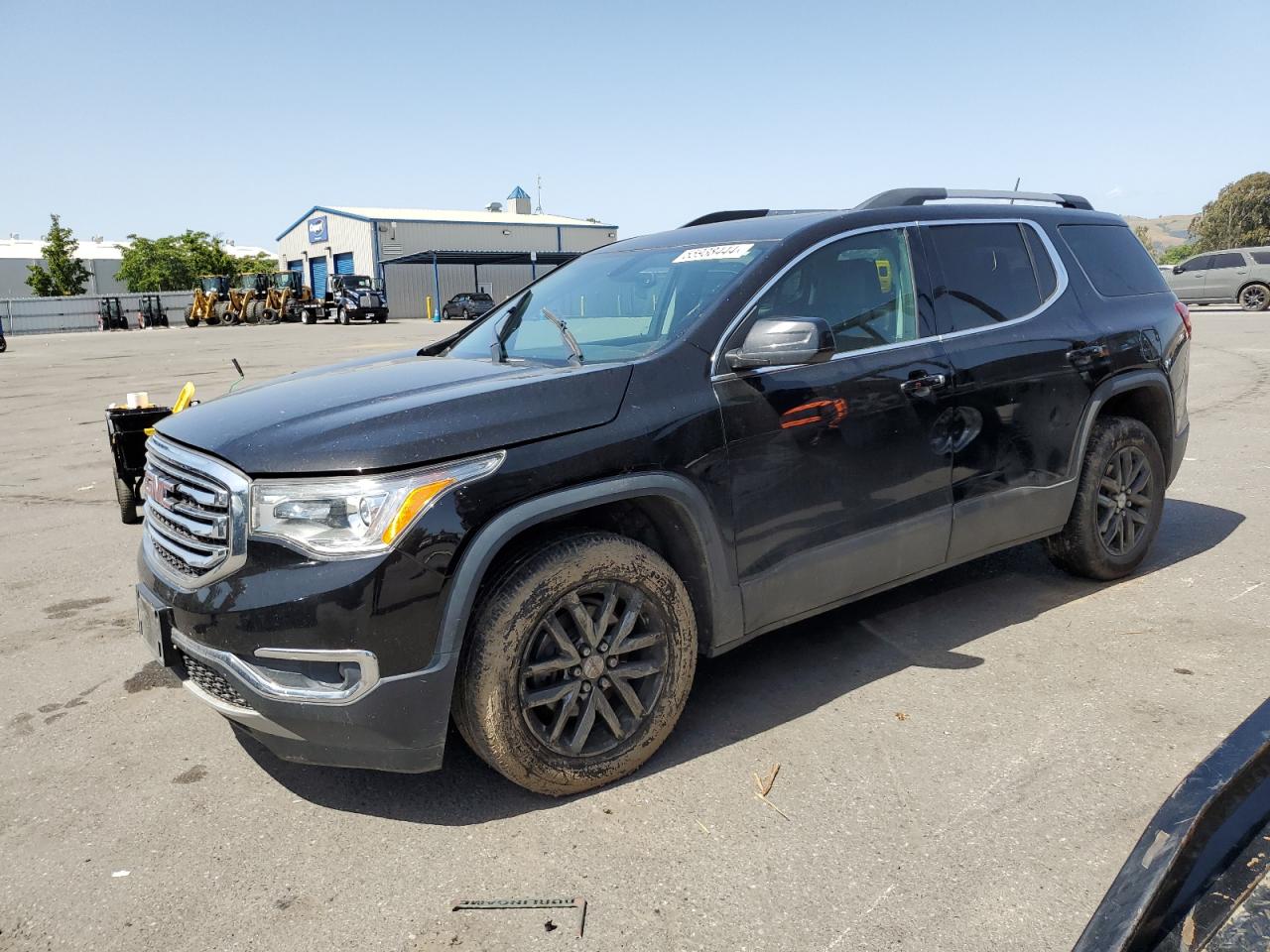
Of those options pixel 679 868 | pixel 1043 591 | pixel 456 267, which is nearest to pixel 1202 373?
pixel 1043 591

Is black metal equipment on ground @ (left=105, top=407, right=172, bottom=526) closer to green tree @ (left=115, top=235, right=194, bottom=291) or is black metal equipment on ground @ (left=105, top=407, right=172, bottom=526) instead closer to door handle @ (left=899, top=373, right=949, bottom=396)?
door handle @ (left=899, top=373, right=949, bottom=396)

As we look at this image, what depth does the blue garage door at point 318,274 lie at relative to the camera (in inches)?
2571

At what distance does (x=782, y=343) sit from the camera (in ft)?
10.4

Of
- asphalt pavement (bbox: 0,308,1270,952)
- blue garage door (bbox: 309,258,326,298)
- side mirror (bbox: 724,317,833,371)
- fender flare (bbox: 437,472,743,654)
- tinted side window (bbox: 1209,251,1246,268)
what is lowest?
asphalt pavement (bbox: 0,308,1270,952)

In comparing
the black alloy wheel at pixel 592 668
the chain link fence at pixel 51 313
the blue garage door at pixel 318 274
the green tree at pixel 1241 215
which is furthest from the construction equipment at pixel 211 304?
the green tree at pixel 1241 215

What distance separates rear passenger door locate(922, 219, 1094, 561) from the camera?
3984 mm

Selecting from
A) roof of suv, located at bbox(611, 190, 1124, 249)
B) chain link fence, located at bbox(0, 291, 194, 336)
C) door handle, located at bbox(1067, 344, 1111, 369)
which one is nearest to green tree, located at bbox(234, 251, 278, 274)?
chain link fence, located at bbox(0, 291, 194, 336)

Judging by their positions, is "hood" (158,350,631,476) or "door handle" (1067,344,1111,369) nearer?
"hood" (158,350,631,476)

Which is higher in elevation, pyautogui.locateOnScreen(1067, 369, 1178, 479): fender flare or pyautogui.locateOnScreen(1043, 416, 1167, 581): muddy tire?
pyautogui.locateOnScreen(1067, 369, 1178, 479): fender flare

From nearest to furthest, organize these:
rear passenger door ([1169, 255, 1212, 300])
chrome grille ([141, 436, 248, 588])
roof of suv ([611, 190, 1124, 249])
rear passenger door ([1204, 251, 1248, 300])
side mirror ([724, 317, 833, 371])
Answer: chrome grille ([141, 436, 248, 588]), side mirror ([724, 317, 833, 371]), roof of suv ([611, 190, 1124, 249]), rear passenger door ([1204, 251, 1248, 300]), rear passenger door ([1169, 255, 1212, 300])

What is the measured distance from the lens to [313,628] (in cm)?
262

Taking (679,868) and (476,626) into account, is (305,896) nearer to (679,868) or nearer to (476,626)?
(476,626)

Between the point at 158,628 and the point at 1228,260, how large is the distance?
2893 cm

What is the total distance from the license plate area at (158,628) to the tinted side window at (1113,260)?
14.0 feet
